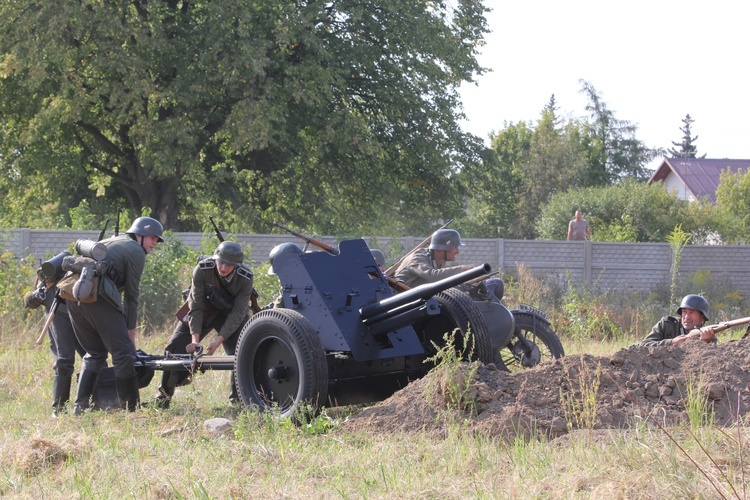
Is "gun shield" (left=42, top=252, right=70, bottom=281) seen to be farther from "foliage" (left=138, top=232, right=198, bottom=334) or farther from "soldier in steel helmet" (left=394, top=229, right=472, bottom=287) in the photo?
"foliage" (left=138, top=232, right=198, bottom=334)

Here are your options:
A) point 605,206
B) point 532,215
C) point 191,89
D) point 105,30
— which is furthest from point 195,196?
point 532,215

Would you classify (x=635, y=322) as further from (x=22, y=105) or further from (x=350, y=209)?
(x=22, y=105)

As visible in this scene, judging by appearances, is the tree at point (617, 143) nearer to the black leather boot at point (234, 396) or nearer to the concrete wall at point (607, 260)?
the concrete wall at point (607, 260)

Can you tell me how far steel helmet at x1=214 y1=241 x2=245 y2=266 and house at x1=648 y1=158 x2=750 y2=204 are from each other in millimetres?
58635

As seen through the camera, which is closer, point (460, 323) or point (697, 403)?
point (697, 403)

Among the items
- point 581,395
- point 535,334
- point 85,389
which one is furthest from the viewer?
point 535,334

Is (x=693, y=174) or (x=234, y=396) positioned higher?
(x=693, y=174)

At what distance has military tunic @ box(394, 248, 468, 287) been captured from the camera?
9.99 m

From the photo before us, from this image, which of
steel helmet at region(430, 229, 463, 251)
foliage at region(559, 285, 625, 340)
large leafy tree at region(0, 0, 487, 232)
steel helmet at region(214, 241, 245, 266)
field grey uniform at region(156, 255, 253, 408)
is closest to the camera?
steel helmet at region(214, 241, 245, 266)

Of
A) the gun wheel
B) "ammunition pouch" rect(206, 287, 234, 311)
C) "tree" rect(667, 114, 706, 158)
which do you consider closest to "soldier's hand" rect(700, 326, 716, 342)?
the gun wheel

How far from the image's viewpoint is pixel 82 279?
28.2 feet

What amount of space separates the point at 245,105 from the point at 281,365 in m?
17.5

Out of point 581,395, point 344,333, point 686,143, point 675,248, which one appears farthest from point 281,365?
point 686,143

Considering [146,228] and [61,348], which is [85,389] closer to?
[61,348]
